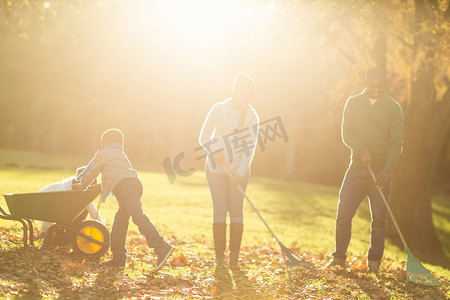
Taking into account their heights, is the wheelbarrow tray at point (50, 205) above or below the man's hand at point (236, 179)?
below

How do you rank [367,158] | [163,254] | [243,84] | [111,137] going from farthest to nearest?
1. [243,84]
2. [367,158]
3. [111,137]
4. [163,254]

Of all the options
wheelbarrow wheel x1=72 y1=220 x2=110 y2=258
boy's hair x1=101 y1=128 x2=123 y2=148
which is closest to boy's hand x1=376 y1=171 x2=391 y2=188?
boy's hair x1=101 y1=128 x2=123 y2=148

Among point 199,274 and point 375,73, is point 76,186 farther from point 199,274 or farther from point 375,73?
point 375,73

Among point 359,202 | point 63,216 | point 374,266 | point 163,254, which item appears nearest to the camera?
point 163,254

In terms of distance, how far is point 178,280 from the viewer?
6637 mm

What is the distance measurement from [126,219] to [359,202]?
3.19 m

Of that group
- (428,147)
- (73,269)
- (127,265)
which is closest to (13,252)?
(73,269)

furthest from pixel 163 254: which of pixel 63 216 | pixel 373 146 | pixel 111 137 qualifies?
pixel 373 146

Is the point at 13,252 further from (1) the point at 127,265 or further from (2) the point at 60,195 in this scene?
(1) the point at 127,265

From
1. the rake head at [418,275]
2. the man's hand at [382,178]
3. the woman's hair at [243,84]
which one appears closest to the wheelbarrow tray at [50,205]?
the woman's hair at [243,84]

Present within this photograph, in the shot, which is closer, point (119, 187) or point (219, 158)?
point (119, 187)

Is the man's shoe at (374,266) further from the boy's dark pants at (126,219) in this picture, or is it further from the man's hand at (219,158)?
the boy's dark pants at (126,219)

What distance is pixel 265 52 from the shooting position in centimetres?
1294

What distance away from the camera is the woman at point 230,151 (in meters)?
7.39
